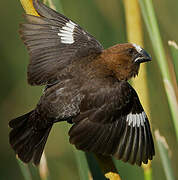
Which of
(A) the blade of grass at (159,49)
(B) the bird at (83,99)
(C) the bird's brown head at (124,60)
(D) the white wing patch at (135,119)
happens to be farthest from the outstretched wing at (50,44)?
(A) the blade of grass at (159,49)

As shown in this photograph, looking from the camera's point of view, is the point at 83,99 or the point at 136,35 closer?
the point at 83,99

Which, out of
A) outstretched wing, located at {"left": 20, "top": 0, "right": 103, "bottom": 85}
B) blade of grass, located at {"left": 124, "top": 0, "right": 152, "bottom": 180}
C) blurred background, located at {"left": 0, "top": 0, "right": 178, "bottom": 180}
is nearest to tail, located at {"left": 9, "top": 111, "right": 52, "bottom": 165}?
outstretched wing, located at {"left": 20, "top": 0, "right": 103, "bottom": 85}

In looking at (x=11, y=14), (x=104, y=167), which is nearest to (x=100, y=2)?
(x=11, y=14)

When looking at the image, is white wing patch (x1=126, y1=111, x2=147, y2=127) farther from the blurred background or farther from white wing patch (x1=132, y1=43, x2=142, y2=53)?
the blurred background

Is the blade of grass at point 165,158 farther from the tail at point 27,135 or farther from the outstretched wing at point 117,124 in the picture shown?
the tail at point 27,135

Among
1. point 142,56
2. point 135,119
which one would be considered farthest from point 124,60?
point 135,119

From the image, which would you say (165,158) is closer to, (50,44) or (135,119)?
(135,119)
